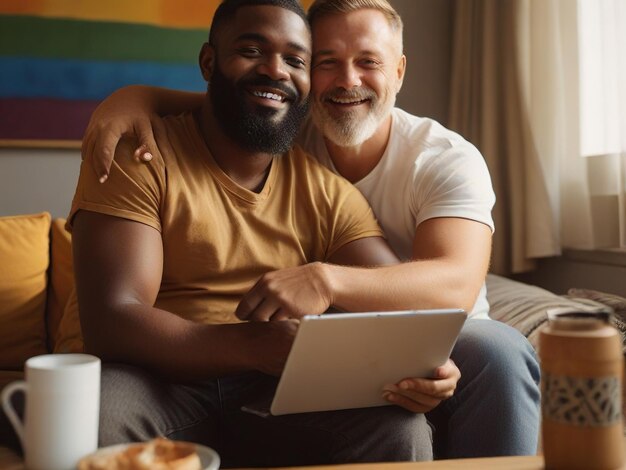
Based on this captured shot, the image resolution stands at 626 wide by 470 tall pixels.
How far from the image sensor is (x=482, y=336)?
1384 millimetres

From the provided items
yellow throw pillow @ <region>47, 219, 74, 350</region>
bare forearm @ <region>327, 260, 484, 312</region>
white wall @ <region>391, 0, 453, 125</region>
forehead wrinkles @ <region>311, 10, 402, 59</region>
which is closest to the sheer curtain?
white wall @ <region>391, 0, 453, 125</region>

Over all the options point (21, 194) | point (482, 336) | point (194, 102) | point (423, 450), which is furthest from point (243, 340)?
point (21, 194)

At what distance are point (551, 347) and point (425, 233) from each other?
2.28 feet

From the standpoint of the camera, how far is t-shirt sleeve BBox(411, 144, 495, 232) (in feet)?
5.00

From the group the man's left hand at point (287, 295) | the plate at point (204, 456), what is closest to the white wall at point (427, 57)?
the man's left hand at point (287, 295)

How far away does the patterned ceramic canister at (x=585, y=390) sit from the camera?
0.80 metres

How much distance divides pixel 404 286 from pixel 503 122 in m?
1.38

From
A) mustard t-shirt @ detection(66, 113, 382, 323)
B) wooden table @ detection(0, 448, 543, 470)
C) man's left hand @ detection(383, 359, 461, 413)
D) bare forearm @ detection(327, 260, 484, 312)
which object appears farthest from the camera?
mustard t-shirt @ detection(66, 113, 382, 323)

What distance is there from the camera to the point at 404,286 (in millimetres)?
1342

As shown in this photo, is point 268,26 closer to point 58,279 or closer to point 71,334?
point 71,334

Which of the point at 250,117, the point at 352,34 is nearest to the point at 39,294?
the point at 250,117

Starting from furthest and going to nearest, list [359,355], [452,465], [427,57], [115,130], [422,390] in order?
1. [427,57]
2. [115,130]
3. [422,390]
4. [359,355]
5. [452,465]

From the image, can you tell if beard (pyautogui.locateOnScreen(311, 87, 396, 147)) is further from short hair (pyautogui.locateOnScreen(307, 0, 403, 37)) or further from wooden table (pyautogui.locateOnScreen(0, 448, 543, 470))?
wooden table (pyautogui.locateOnScreen(0, 448, 543, 470))

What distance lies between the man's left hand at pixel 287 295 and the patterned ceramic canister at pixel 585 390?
1.53 feet
